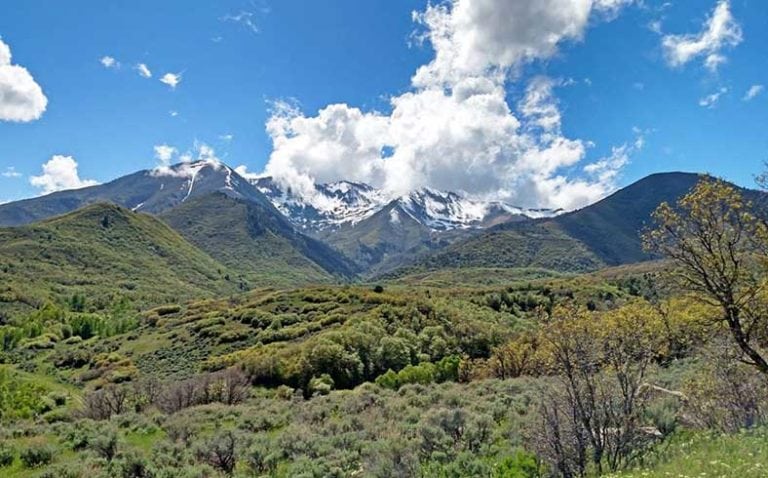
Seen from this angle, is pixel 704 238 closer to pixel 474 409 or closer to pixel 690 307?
pixel 690 307

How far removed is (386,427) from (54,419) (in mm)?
29814

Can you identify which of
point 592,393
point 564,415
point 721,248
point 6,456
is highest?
point 721,248

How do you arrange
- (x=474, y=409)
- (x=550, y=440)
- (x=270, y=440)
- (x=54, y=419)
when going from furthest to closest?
(x=54, y=419), (x=474, y=409), (x=270, y=440), (x=550, y=440)

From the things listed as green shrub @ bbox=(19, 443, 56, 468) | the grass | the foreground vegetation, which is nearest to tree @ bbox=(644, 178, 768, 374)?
the foreground vegetation

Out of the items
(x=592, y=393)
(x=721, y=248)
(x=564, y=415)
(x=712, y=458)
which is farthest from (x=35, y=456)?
(x=721, y=248)

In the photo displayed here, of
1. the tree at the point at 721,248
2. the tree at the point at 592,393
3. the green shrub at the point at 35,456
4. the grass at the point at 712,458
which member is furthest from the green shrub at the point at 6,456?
the tree at the point at 721,248

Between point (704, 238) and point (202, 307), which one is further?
point (202, 307)

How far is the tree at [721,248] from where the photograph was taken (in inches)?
633

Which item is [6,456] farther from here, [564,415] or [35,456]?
[564,415]

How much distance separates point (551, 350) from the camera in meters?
16.7

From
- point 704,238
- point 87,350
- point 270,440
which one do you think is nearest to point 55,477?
point 270,440

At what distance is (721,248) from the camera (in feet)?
54.0

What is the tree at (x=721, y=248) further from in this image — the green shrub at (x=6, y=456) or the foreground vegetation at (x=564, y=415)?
the green shrub at (x=6, y=456)

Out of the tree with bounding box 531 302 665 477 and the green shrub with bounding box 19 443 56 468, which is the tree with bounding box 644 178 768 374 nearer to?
the tree with bounding box 531 302 665 477
